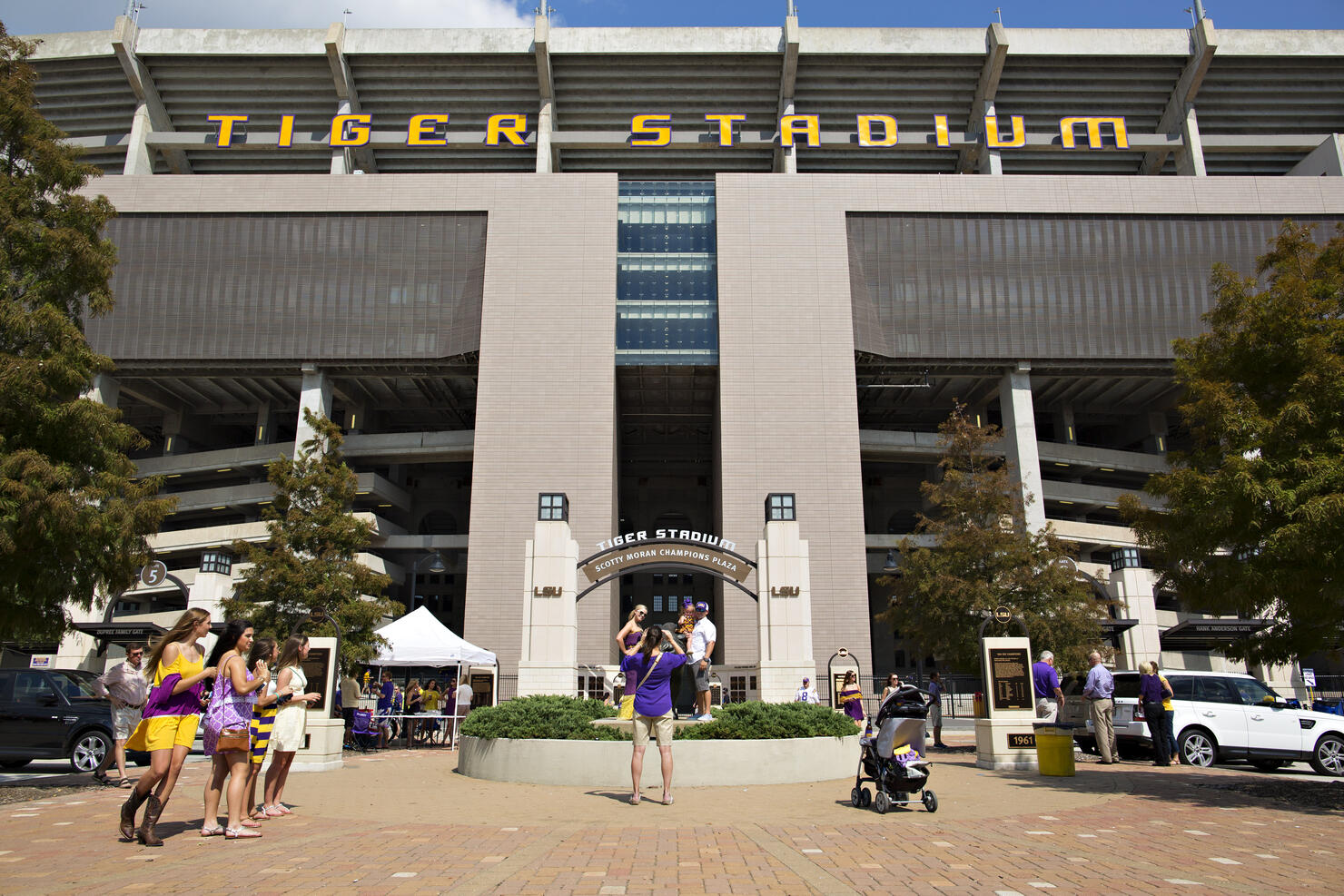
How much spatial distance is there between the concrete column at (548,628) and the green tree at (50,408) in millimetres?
9337

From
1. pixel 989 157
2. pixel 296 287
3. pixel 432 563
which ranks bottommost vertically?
pixel 432 563

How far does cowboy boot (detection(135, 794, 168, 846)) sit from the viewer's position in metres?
7.22

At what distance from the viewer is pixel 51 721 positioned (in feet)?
46.9

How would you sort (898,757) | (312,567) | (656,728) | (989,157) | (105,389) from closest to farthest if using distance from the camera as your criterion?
(898,757) → (656,728) → (312,567) → (105,389) → (989,157)

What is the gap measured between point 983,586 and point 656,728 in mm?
15142

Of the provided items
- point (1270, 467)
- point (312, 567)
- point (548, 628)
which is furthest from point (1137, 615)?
point (312, 567)

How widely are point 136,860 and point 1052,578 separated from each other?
2133cm

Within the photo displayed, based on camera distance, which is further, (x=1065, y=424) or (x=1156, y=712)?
(x=1065, y=424)

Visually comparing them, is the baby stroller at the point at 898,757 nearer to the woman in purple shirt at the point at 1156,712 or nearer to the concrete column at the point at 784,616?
the woman in purple shirt at the point at 1156,712

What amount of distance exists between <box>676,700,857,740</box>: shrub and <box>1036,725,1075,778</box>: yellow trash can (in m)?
2.85

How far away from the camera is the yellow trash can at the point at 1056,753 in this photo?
41.8ft

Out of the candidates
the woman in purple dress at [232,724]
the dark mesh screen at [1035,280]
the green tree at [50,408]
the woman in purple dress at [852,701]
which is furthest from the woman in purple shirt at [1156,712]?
the dark mesh screen at [1035,280]

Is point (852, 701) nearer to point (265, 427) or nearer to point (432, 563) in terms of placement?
point (432, 563)

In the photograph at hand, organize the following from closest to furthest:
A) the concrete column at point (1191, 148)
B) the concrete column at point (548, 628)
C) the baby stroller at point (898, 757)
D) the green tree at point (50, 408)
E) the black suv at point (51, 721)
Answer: the baby stroller at point (898, 757)
the green tree at point (50, 408)
the black suv at point (51, 721)
the concrete column at point (548, 628)
the concrete column at point (1191, 148)
